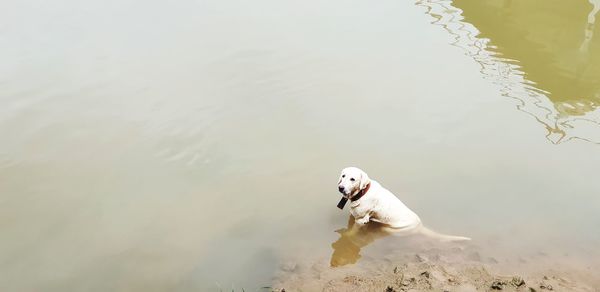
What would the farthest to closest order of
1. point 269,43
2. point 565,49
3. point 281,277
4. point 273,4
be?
point 273,4, point 269,43, point 565,49, point 281,277

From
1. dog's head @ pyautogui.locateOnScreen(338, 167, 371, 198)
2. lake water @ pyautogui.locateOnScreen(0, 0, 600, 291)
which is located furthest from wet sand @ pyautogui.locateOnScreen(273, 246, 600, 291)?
dog's head @ pyautogui.locateOnScreen(338, 167, 371, 198)

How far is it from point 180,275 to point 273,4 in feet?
33.3

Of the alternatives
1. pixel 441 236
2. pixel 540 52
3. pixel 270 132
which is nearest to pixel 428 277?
pixel 441 236

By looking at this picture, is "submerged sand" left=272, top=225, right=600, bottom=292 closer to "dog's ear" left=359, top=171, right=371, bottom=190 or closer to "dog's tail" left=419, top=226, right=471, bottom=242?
"dog's tail" left=419, top=226, right=471, bottom=242

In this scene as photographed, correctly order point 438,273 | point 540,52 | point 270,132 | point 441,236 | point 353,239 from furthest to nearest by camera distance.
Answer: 1. point 540,52
2. point 270,132
3. point 353,239
4. point 441,236
5. point 438,273

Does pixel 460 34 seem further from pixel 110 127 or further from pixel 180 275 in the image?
pixel 180 275

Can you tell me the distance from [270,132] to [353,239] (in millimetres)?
3135

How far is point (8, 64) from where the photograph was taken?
11.4m

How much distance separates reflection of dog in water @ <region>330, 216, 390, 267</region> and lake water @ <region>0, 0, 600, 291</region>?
0.13 meters

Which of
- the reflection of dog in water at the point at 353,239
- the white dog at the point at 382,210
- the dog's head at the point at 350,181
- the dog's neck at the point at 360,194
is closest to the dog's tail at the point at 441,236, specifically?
the white dog at the point at 382,210

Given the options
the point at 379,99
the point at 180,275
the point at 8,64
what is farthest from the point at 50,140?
the point at 379,99

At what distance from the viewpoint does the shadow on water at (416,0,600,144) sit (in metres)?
9.67

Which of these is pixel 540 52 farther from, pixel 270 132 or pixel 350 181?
pixel 350 181

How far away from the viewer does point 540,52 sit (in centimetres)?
1170
